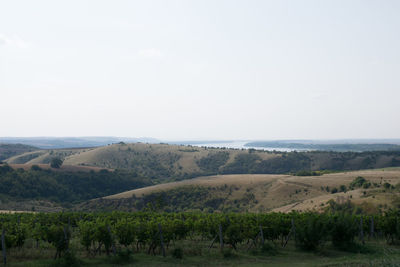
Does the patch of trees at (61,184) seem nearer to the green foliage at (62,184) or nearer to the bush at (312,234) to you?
the green foliage at (62,184)

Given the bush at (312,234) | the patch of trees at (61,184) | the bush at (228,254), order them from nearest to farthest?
the bush at (228,254), the bush at (312,234), the patch of trees at (61,184)

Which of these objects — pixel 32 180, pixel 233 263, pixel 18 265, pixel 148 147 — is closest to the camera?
pixel 18 265

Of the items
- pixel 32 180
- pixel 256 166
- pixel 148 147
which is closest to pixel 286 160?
pixel 256 166

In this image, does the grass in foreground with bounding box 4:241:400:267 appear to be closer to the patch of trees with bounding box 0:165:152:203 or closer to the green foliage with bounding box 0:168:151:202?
the patch of trees with bounding box 0:165:152:203

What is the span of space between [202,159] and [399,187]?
9209 cm

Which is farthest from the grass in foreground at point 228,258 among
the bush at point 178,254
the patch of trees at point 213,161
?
the patch of trees at point 213,161

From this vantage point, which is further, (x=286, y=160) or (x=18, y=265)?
(x=286, y=160)

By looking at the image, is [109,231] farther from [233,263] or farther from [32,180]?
[32,180]

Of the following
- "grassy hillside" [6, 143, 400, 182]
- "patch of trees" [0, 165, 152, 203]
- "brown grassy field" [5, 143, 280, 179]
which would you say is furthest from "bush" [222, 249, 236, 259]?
"brown grassy field" [5, 143, 280, 179]

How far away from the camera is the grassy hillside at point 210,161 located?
11950cm

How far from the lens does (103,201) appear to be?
220ft

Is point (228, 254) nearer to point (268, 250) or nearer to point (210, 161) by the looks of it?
point (268, 250)

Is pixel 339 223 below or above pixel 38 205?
above

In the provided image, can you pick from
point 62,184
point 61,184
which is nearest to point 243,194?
point 61,184
